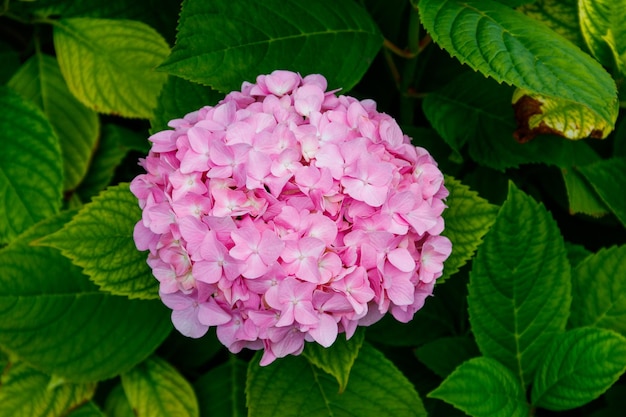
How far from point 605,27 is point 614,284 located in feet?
1.47

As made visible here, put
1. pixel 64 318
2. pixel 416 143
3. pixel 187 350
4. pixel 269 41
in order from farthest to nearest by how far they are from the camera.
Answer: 1. pixel 187 350
2. pixel 416 143
3. pixel 64 318
4. pixel 269 41

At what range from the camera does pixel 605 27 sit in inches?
50.1

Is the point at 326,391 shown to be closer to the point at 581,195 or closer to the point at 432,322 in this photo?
the point at 432,322

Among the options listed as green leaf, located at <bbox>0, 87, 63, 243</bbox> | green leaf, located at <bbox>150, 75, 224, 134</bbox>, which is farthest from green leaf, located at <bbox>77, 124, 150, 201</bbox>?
green leaf, located at <bbox>150, 75, 224, 134</bbox>

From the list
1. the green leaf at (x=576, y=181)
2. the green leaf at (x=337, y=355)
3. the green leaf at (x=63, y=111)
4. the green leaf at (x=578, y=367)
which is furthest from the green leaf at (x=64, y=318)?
the green leaf at (x=576, y=181)

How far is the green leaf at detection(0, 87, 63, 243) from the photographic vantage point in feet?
4.45

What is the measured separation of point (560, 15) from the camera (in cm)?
140

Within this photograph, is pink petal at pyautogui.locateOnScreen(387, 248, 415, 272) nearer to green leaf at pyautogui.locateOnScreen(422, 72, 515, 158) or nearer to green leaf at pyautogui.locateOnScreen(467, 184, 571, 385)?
green leaf at pyautogui.locateOnScreen(467, 184, 571, 385)

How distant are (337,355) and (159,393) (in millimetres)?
455

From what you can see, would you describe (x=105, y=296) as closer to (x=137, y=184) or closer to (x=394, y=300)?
(x=137, y=184)

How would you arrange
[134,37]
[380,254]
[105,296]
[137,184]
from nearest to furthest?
[380,254] < [137,184] < [105,296] < [134,37]

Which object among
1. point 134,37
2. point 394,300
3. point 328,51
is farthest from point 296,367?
point 134,37

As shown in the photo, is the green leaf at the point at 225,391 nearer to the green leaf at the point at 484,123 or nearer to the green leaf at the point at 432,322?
the green leaf at the point at 432,322

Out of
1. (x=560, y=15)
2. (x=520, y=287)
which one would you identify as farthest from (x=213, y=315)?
(x=560, y=15)
